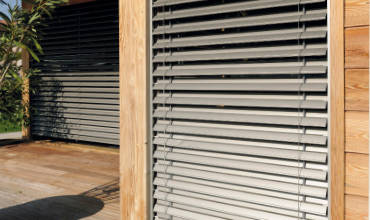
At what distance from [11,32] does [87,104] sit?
378cm

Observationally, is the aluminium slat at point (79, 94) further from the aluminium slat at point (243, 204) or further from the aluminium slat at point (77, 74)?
the aluminium slat at point (243, 204)

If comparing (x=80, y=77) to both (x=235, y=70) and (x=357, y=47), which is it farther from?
(x=357, y=47)

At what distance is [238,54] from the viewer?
1.84 meters

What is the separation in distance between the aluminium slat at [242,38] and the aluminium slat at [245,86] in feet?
0.64

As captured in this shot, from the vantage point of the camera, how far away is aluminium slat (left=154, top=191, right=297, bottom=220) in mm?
1771

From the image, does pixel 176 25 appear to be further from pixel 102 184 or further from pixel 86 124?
pixel 86 124

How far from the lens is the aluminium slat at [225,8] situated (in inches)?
67.8

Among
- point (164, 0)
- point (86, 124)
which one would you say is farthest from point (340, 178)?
point (86, 124)

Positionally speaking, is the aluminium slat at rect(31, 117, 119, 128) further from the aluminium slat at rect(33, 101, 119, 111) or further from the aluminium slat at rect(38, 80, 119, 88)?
the aluminium slat at rect(38, 80, 119, 88)

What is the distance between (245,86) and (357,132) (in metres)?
0.52

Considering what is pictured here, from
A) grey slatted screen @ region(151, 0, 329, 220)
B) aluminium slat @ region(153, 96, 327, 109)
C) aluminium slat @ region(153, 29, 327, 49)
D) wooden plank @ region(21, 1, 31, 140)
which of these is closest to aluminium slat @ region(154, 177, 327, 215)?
grey slatted screen @ region(151, 0, 329, 220)

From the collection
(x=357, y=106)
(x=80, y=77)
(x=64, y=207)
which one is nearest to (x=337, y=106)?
(x=357, y=106)

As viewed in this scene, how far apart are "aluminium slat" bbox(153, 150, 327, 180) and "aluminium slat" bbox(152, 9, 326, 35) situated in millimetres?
628

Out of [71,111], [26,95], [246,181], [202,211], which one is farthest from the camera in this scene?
[26,95]
